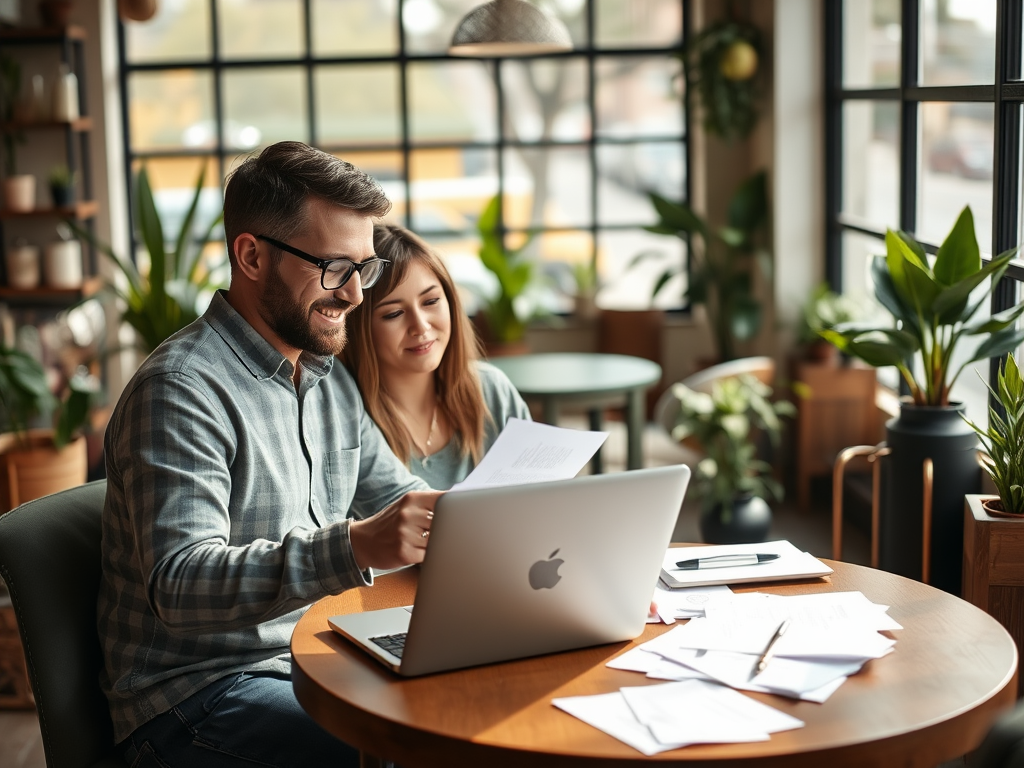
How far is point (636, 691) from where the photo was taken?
1399mm

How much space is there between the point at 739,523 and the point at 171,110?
404 cm

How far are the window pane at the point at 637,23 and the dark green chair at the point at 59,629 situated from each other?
200 inches

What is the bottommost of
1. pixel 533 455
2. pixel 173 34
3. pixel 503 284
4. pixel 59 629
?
pixel 59 629

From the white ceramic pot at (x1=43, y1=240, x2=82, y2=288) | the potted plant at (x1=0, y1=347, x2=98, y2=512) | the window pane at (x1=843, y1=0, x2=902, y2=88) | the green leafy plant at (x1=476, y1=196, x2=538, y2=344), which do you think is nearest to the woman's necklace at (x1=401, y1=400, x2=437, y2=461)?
the potted plant at (x1=0, y1=347, x2=98, y2=512)

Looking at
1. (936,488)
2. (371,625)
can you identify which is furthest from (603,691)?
(936,488)

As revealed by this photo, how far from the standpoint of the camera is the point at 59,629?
5.72 feet

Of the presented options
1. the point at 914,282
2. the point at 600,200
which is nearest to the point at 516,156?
the point at 600,200

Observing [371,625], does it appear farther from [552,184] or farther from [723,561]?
[552,184]

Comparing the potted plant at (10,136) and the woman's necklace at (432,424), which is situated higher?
the potted plant at (10,136)

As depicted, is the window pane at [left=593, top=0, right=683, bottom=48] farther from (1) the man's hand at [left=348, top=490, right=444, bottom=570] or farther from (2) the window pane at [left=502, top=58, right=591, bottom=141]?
(1) the man's hand at [left=348, top=490, right=444, bottom=570]

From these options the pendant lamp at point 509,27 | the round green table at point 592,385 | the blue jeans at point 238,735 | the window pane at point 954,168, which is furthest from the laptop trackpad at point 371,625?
the window pane at point 954,168

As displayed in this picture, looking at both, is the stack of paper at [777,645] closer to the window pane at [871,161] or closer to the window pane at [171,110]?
the window pane at [871,161]

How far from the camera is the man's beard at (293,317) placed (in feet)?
6.11

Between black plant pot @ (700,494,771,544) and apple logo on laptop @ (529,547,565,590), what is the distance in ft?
9.58
